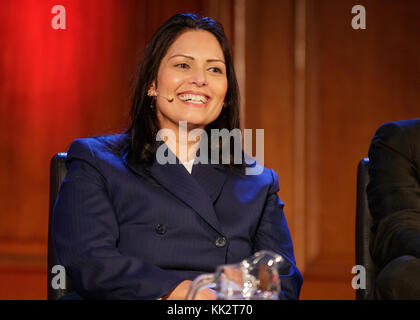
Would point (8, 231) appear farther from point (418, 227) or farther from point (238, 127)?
point (418, 227)

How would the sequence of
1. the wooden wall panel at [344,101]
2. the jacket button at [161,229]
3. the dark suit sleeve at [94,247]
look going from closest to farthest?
the dark suit sleeve at [94,247], the jacket button at [161,229], the wooden wall panel at [344,101]

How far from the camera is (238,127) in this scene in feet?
7.06

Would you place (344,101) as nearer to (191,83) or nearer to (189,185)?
(191,83)

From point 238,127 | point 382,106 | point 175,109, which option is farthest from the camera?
point 382,106

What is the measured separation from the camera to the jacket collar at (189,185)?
1812 mm

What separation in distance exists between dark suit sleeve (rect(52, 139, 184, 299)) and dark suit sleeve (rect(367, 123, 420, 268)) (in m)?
0.64

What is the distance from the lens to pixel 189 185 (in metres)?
1.84

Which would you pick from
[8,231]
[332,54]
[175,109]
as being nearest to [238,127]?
[175,109]

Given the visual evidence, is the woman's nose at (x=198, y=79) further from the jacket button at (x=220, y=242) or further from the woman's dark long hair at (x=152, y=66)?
the jacket button at (x=220, y=242)

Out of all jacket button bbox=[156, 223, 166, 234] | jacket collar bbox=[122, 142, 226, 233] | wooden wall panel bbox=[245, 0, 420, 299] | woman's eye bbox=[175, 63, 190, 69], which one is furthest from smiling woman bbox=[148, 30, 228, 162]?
wooden wall panel bbox=[245, 0, 420, 299]

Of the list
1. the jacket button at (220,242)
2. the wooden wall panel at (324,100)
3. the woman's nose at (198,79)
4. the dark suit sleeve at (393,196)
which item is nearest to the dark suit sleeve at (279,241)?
the jacket button at (220,242)

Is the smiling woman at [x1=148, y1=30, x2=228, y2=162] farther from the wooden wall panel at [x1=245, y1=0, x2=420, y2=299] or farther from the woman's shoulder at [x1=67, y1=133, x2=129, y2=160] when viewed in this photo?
the wooden wall panel at [x1=245, y1=0, x2=420, y2=299]

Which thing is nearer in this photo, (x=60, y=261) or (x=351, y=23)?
(x=60, y=261)

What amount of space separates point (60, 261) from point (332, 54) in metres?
1.98
